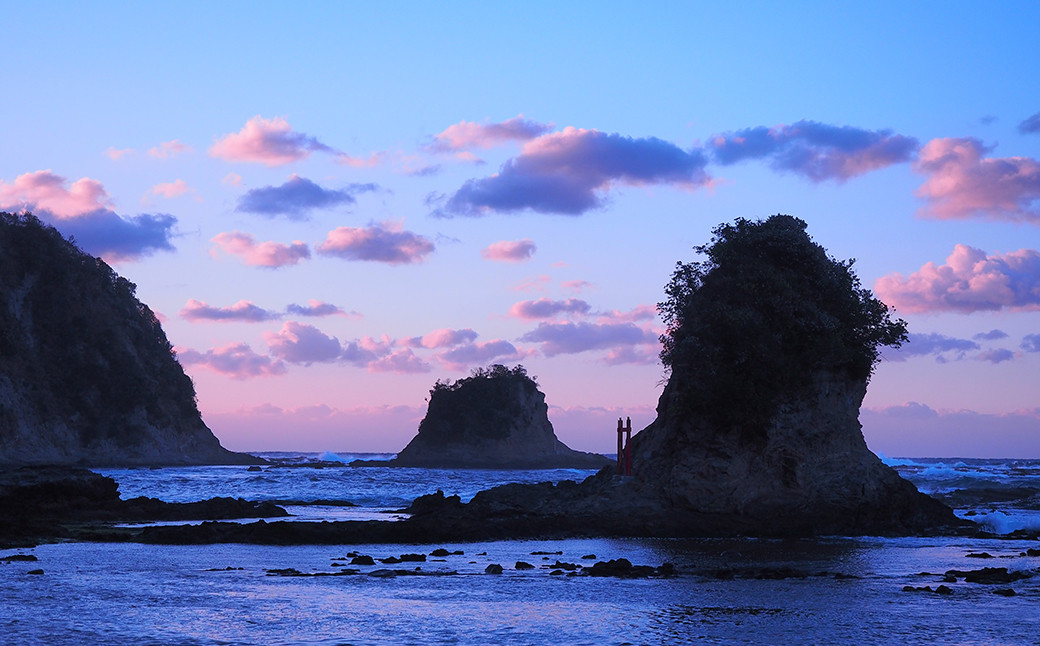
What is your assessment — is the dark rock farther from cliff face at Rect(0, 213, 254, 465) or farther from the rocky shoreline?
cliff face at Rect(0, 213, 254, 465)

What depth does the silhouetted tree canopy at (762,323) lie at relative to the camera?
37656 millimetres

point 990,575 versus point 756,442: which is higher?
point 756,442

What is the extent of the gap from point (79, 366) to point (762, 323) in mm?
94837

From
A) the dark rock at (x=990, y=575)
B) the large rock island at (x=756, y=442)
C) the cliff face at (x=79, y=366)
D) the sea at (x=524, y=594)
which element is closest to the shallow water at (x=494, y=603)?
the sea at (x=524, y=594)

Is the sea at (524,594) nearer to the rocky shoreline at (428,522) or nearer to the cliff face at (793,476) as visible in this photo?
the rocky shoreline at (428,522)

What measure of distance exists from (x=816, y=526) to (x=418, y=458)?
352 ft

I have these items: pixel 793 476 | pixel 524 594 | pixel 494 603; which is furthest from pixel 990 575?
pixel 793 476

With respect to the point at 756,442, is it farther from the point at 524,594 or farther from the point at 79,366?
the point at 79,366

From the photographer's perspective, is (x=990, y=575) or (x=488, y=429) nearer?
(x=990, y=575)

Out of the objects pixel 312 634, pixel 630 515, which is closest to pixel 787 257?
pixel 630 515

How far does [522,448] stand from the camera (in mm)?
141250

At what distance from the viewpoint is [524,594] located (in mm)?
20219

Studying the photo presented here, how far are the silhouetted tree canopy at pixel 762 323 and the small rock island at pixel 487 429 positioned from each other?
3899 inches

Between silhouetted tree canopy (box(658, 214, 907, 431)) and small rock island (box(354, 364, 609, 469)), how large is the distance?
99.0 m
